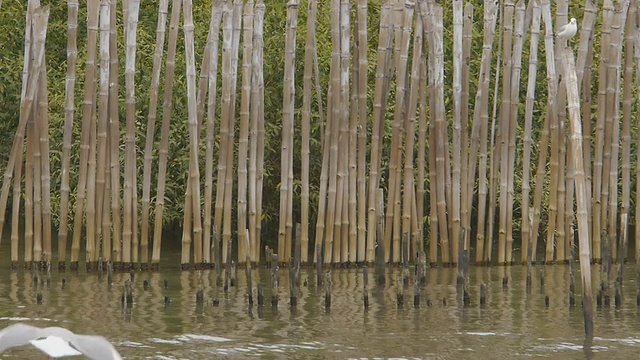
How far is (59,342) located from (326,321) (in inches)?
194

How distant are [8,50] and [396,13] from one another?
7.01 m

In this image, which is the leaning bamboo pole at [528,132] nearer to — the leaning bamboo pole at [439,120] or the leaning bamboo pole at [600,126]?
the leaning bamboo pole at [600,126]

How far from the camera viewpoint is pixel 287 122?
1381cm

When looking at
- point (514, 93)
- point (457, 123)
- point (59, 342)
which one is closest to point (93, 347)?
point (59, 342)

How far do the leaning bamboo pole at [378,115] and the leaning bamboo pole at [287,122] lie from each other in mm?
827

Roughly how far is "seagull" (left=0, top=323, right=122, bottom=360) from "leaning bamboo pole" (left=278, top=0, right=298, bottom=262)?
693cm

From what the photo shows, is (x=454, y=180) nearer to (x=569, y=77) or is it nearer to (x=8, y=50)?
(x=569, y=77)

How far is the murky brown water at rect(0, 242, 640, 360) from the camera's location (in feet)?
32.5

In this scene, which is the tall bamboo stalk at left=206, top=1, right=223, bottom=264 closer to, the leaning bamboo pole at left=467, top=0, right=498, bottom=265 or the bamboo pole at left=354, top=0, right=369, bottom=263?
the bamboo pole at left=354, top=0, right=369, bottom=263

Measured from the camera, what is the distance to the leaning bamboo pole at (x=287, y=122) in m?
13.5

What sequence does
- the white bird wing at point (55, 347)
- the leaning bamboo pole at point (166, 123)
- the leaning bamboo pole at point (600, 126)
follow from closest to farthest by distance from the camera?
the white bird wing at point (55, 347) → the leaning bamboo pole at point (166, 123) → the leaning bamboo pole at point (600, 126)

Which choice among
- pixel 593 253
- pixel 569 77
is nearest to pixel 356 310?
pixel 569 77

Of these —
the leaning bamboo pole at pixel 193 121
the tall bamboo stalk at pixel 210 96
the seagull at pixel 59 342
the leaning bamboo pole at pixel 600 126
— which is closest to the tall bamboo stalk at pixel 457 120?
the leaning bamboo pole at pixel 600 126

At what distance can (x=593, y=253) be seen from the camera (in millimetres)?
14516
